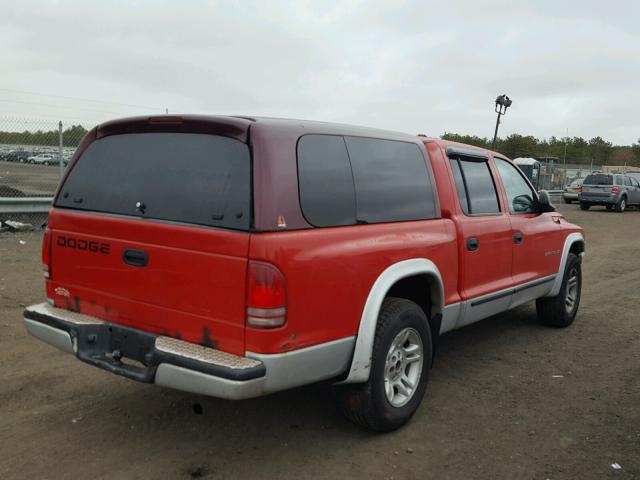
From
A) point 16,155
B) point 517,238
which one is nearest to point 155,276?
point 517,238

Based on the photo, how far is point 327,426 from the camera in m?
3.85

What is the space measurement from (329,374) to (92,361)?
1.34 metres

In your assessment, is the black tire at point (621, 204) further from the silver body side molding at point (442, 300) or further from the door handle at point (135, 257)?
the door handle at point (135, 257)

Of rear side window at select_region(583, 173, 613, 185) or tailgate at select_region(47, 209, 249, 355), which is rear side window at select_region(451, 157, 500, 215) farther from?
rear side window at select_region(583, 173, 613, 185)

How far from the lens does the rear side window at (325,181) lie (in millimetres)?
3170

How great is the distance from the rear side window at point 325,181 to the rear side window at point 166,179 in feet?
1.12

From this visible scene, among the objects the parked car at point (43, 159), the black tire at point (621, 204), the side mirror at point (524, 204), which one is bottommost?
the black tire at point (621, 204)

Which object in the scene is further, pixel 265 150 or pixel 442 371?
pixel 442 371

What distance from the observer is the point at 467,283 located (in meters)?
4.49

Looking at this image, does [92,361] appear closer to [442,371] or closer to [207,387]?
[207,387]

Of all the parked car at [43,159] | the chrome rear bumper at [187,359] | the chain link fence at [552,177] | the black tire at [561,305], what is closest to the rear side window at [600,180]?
the chain link fence at [552,177]

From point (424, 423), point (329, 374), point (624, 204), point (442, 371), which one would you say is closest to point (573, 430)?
point (424, 423)

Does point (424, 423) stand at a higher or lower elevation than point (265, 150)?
lower

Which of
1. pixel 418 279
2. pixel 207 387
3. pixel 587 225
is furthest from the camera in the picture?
pixel 587 225
